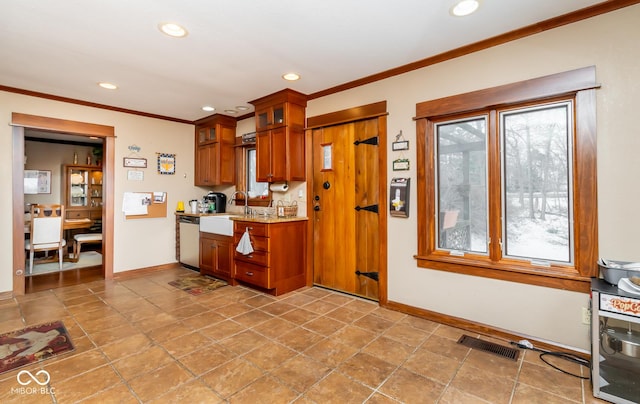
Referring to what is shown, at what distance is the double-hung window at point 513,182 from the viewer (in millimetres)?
2250

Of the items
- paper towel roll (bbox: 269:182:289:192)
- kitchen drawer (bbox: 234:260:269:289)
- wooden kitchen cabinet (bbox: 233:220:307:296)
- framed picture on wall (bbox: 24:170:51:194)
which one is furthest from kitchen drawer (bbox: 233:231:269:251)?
framed picture on wall (bbox: 24:170:51:194)

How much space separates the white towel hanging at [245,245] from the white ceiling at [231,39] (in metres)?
1.84

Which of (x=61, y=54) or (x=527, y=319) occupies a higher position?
(x=61, y=54)

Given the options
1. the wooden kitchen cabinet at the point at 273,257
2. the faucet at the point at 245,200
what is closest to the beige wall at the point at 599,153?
the wooden kitchen cabinet at the point at 273,257

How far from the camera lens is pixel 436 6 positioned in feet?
7.02

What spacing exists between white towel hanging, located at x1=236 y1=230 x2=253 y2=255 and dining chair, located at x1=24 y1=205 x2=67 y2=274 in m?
3.54

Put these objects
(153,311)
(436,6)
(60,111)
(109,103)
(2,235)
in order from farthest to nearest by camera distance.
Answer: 1. (109,103)
2. (60,111)
3. (2,235)
4. (153,311)
5. (436,6)

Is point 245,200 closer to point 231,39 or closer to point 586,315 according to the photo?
point 231,39

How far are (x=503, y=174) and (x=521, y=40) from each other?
110 cm

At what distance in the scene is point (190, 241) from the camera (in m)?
4.95

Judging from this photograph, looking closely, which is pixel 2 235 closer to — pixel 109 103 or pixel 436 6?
pixel 109 103

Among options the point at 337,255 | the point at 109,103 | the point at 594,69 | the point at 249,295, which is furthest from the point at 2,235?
the point at 594,69

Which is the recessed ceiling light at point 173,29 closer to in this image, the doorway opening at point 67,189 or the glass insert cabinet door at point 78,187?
the doorway opening at point 67,189

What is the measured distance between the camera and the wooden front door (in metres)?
3.52
